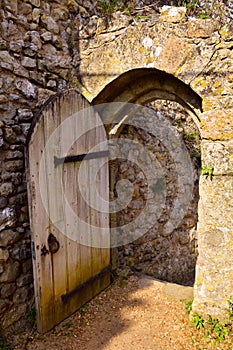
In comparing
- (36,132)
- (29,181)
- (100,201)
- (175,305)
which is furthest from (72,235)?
(175,305)

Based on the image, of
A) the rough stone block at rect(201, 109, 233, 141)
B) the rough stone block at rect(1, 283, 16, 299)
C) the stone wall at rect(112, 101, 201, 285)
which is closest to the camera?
the rough stone block at rect(201, 109, 233, 141)

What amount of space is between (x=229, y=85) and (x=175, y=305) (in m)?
2.18

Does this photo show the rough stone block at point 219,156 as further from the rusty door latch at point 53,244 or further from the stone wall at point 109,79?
the rusty door latch at point 53,244

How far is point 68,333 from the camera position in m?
2.59

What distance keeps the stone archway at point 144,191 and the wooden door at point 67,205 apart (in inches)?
12.5

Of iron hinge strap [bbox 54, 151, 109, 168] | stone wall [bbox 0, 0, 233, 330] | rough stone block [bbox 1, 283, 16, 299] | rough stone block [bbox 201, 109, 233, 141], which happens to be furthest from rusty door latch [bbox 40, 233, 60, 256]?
rough stone block [bbox 201, 109, 233, 141]

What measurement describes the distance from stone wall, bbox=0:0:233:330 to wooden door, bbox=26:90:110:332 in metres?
0.25

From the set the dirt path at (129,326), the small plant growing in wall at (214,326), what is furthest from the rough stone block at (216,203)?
the dirt path at (129,326)

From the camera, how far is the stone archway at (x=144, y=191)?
113 inches

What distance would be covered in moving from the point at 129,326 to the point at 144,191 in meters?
1.84

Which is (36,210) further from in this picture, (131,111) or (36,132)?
(131,111)

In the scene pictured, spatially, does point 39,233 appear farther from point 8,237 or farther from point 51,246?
point 8,237

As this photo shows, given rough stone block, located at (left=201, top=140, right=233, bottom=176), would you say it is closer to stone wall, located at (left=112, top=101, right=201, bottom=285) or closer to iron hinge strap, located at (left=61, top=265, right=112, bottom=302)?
stone wall, located at (left=112, top=101, right=201, bottom=285)

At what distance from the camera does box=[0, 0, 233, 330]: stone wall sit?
7.63ft
